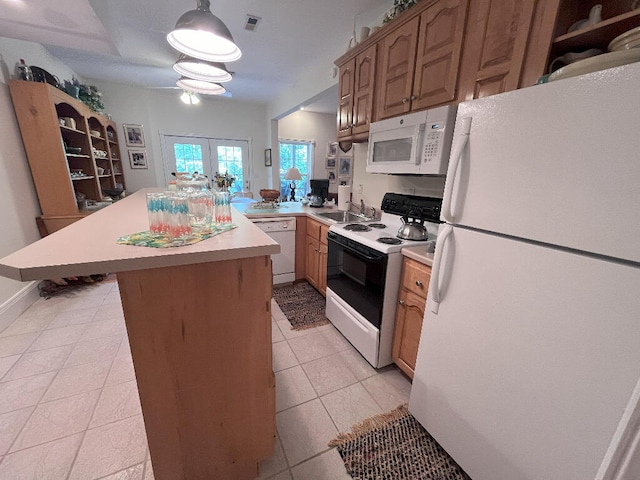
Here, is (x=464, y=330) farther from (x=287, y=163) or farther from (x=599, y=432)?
(x=287, y=163)

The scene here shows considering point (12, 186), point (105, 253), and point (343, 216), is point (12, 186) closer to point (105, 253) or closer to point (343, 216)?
point (105, 253)

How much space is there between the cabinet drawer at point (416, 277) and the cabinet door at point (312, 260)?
1231 millimetres

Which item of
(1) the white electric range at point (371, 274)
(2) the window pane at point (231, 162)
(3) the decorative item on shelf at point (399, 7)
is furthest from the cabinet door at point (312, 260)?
(2) the window pane at point (231, 162)

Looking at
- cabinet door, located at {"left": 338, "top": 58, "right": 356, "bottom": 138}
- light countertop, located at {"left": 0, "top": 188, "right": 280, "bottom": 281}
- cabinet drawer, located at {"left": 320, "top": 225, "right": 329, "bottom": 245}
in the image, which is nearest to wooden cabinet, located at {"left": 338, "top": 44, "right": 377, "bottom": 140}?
cabinet door, located at {"left": 338, "top": 58, "right": 356, "bottom": 138}

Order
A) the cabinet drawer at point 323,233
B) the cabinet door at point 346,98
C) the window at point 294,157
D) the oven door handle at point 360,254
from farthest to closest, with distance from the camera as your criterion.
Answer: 1. the window at point 294,157
2. the cabinet drawer at point 323,233
3. the cabinet door at point 346,98
4. the oven door handle at point 360,254

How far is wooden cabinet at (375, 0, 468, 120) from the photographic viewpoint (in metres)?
1.44

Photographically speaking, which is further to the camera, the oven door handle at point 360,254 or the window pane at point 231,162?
the window pane at point 231,162

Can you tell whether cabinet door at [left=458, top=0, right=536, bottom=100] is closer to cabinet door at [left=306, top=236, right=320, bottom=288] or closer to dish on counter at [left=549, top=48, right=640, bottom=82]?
dish on counter at [left=549, top=48, right=640, bottom=82]

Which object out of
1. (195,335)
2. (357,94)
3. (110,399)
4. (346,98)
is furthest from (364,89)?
(110,399)

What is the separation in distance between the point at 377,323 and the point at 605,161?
1326 mm

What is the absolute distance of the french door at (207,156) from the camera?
509cm

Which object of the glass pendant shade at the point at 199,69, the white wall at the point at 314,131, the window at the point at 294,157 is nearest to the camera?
the glass pendant shade at the point at 199,69

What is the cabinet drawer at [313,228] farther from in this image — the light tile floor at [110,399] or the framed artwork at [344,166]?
the framed artwork at [344,166]

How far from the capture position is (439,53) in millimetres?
1514
